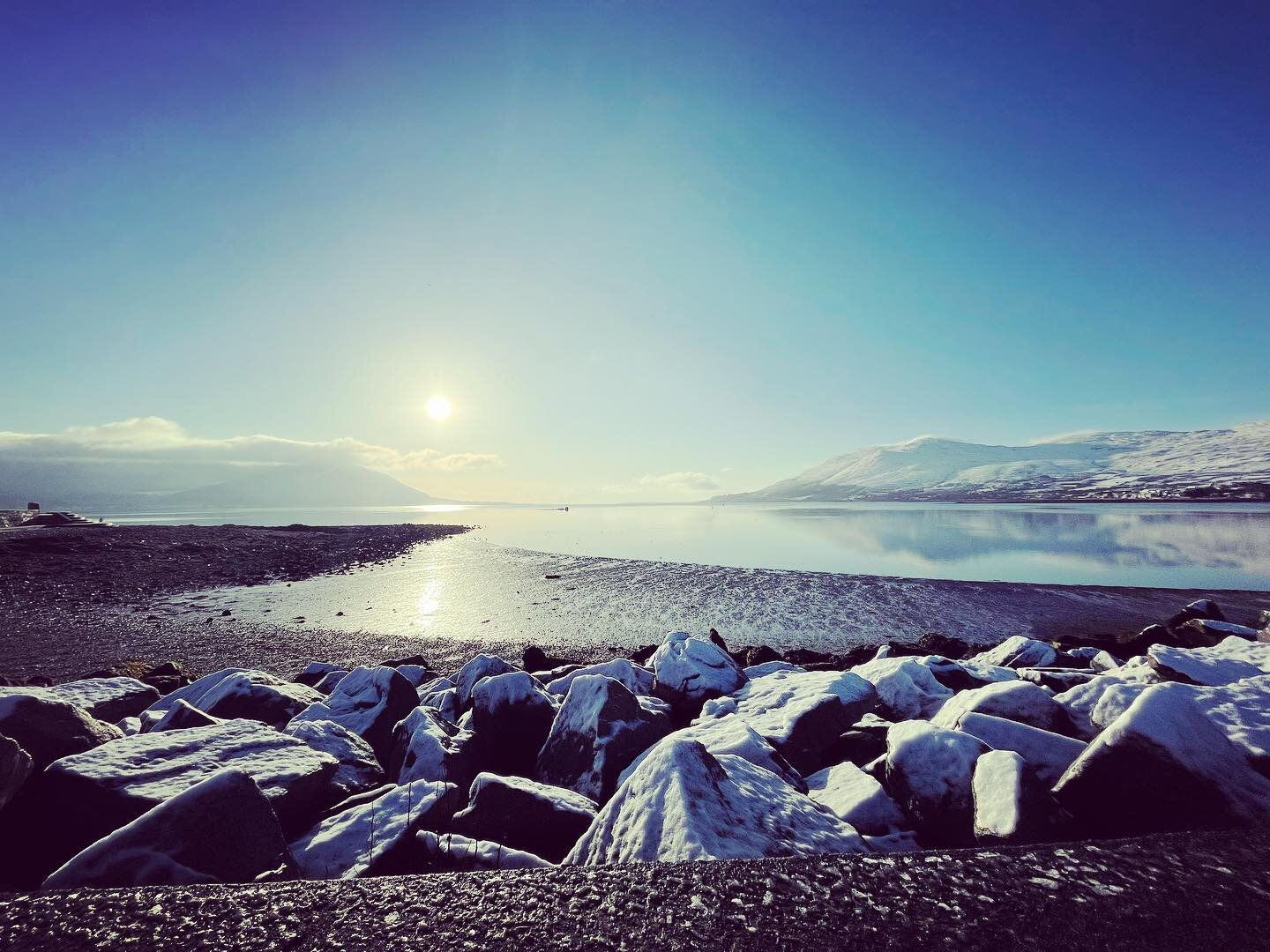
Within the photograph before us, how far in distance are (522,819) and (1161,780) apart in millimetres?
2747

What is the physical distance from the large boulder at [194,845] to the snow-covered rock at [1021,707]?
3646 mm

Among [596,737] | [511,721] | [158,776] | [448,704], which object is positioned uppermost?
[158,776]

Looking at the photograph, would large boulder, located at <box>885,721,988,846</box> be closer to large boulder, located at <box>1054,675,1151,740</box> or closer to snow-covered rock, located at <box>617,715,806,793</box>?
snow-covered rock, located at <box>617,715,806,793</box>

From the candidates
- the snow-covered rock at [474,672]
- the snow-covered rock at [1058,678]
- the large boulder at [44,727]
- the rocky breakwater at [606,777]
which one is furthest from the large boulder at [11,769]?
the snow-covered rock at [1058,678]

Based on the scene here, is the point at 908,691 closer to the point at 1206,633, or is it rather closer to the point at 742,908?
the point at 742,908

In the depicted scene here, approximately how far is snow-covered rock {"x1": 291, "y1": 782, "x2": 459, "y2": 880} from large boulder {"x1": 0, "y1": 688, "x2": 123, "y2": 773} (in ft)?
5.55

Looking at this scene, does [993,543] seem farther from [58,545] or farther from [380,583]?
[58,545]

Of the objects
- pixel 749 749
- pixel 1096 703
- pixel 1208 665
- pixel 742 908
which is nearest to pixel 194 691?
pixel 749 749

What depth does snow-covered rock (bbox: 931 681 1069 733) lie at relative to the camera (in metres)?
3.44

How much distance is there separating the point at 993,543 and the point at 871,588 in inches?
708

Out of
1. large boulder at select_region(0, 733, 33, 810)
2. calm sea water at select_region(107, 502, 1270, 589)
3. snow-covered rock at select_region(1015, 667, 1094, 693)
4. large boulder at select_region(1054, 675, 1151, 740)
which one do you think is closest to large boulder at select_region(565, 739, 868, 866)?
large boulder at select_region(1054, 675, 1151, 740)

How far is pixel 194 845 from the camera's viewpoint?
2.06m

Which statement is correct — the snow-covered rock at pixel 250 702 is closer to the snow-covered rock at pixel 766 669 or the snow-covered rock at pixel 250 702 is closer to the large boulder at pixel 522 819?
the large boulder at pixel 522 819

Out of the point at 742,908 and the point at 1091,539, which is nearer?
the point at 742,908
